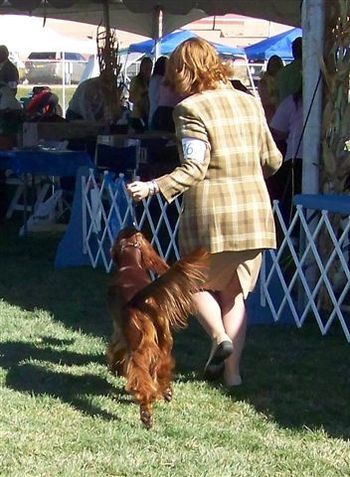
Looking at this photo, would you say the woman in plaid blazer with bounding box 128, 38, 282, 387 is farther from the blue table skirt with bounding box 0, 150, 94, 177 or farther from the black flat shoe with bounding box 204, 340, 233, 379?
the blue table skirt with bounding box 0, 150, 94, 177

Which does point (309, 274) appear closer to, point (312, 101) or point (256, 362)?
point (312, 101)

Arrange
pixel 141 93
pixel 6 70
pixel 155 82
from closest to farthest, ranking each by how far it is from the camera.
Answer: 1. pixel 155 82
2. pixel 141 93
3. pixel 6 70

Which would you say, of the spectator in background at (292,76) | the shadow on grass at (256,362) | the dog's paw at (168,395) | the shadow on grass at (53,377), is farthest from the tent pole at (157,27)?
the dog's paw at (168,395)

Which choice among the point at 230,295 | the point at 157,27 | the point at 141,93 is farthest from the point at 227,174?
the point at 157,27

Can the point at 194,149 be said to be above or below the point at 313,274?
above

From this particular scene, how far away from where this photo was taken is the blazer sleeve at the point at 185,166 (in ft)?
14.6

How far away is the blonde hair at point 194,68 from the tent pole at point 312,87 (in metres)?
1.94

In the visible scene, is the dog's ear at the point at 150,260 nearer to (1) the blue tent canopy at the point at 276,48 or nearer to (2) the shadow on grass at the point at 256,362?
(2) the shadow on grass at the point at 256,362

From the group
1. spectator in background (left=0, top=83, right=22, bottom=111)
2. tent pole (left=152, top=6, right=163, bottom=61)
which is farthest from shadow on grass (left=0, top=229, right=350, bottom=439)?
tent pole (left=152, top=6, right=163, bottom=61)

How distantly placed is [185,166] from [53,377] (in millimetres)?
1378

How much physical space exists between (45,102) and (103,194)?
21.7 ft

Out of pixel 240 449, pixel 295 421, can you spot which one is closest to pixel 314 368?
pixel 295 421

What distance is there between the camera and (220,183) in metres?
4.70

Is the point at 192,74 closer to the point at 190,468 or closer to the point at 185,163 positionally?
the point at 185,163
